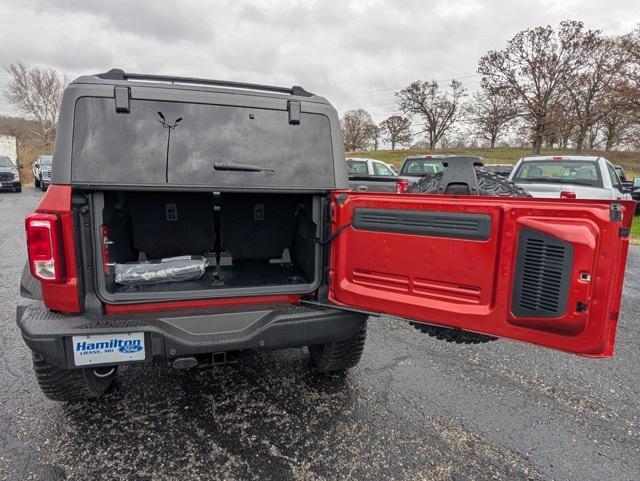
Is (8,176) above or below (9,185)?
above

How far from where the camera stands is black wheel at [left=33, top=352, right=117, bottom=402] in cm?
235

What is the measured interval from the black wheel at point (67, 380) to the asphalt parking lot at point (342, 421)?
0.14 meters

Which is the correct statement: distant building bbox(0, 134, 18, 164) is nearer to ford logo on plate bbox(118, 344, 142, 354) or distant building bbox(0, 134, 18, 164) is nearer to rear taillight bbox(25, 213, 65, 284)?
rear taillight bbox(25, 213, 65, 284)

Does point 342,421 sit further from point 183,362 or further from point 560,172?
point 560,172

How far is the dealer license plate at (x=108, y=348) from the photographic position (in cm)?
203

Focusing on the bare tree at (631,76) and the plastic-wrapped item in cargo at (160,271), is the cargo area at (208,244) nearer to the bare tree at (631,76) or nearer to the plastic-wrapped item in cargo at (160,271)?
the plastic-wrapped item in cargo at (160,271)

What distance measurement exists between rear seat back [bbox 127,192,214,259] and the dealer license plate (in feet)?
4.60

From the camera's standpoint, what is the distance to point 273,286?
8.36ft

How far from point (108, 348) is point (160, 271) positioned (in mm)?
766

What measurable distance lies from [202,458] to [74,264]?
124 centimetres

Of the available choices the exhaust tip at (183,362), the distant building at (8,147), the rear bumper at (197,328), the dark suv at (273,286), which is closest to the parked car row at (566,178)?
the dark suv at (273,286)

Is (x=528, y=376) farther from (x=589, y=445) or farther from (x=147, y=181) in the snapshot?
(x=147, y=181)

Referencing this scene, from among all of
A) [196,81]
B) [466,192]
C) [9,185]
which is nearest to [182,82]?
[196,81]

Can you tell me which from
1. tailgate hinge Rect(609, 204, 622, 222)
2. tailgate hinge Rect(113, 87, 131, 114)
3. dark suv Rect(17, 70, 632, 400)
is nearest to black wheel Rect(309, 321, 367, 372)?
dark suv Rect(17, 70, 632, 400)
